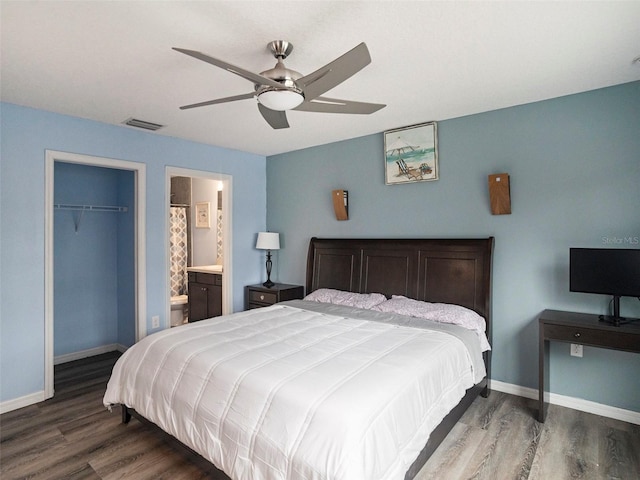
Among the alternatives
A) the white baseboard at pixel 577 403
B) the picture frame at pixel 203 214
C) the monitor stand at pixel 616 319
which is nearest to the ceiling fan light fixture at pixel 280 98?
the monitor stand at pixel 616 319

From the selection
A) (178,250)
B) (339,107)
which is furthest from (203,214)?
(339,107)

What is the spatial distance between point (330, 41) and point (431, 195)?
6.50ft

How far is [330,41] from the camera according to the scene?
2.02 m

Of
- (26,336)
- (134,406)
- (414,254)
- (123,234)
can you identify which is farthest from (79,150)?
(414,254)

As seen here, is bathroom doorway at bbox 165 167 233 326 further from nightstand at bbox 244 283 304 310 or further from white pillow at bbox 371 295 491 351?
white pillow at bbox 371 295 491 351

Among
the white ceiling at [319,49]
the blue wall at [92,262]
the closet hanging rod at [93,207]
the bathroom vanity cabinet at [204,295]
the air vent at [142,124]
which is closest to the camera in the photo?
the white ceiling at [319,49]

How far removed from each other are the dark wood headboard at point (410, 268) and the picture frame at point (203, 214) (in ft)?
7.10

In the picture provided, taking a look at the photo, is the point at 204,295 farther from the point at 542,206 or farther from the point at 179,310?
the point at 542,206

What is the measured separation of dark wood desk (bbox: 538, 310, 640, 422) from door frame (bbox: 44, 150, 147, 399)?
369cm

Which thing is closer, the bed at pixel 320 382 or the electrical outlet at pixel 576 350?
the bed at pixel 320 382

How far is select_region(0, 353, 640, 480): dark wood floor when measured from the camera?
2.08 metres

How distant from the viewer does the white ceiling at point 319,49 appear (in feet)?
5.75

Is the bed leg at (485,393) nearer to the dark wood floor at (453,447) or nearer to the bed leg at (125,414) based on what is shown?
the dark wood floor at (453,447)

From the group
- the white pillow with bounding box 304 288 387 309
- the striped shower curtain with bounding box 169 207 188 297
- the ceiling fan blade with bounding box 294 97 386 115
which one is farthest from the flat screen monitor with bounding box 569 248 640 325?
the striped shower curtain with bounding box 169 207 188 297
